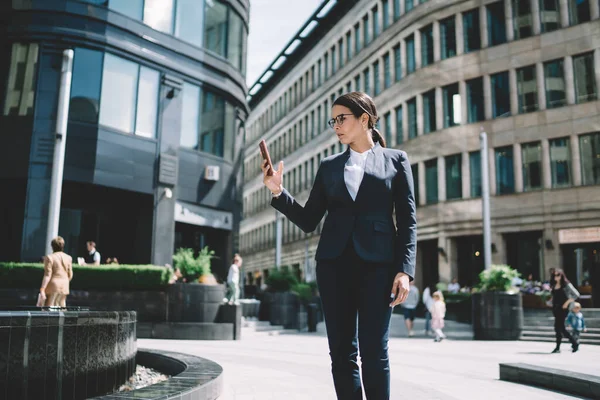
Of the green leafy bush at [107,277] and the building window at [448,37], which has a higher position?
the building window at [448,37]

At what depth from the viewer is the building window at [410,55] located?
129 feet

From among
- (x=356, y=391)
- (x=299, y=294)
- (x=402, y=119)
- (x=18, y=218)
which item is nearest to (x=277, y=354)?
(x=356, y=391)

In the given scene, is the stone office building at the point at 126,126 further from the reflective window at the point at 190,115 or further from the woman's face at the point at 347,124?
the woman's face at the point at 347,124

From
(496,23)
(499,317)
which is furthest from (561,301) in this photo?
(496,23)

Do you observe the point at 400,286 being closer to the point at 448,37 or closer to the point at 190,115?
the point at 190,115

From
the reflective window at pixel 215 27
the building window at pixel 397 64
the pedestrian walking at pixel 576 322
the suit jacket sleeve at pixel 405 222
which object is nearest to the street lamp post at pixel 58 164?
the reflective window at pixel 215 27

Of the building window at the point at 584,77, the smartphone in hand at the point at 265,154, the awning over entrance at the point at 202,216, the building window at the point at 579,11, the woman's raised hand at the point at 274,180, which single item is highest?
the building window at the point at 579,11

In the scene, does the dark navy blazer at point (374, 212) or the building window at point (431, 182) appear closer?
the dark navy blazer at point (374, 212)

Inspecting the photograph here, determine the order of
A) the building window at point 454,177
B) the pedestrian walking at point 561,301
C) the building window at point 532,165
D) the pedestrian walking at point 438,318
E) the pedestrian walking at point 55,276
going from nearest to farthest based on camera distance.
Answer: the pedestrian walking at point 55,276, the pedestrian walking at point 561,301, the pedestrian walking at point 438,318, the building window at point 532,165, the building window at point 454,177

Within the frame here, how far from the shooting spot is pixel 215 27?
27.9 m

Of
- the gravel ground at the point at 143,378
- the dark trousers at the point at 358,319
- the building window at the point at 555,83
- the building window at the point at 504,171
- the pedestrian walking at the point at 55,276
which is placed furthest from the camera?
the building window at the point at 504,171

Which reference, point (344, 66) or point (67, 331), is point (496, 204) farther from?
point (67, 331)

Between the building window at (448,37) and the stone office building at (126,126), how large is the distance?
45.5 feet

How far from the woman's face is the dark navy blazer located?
134 mm
